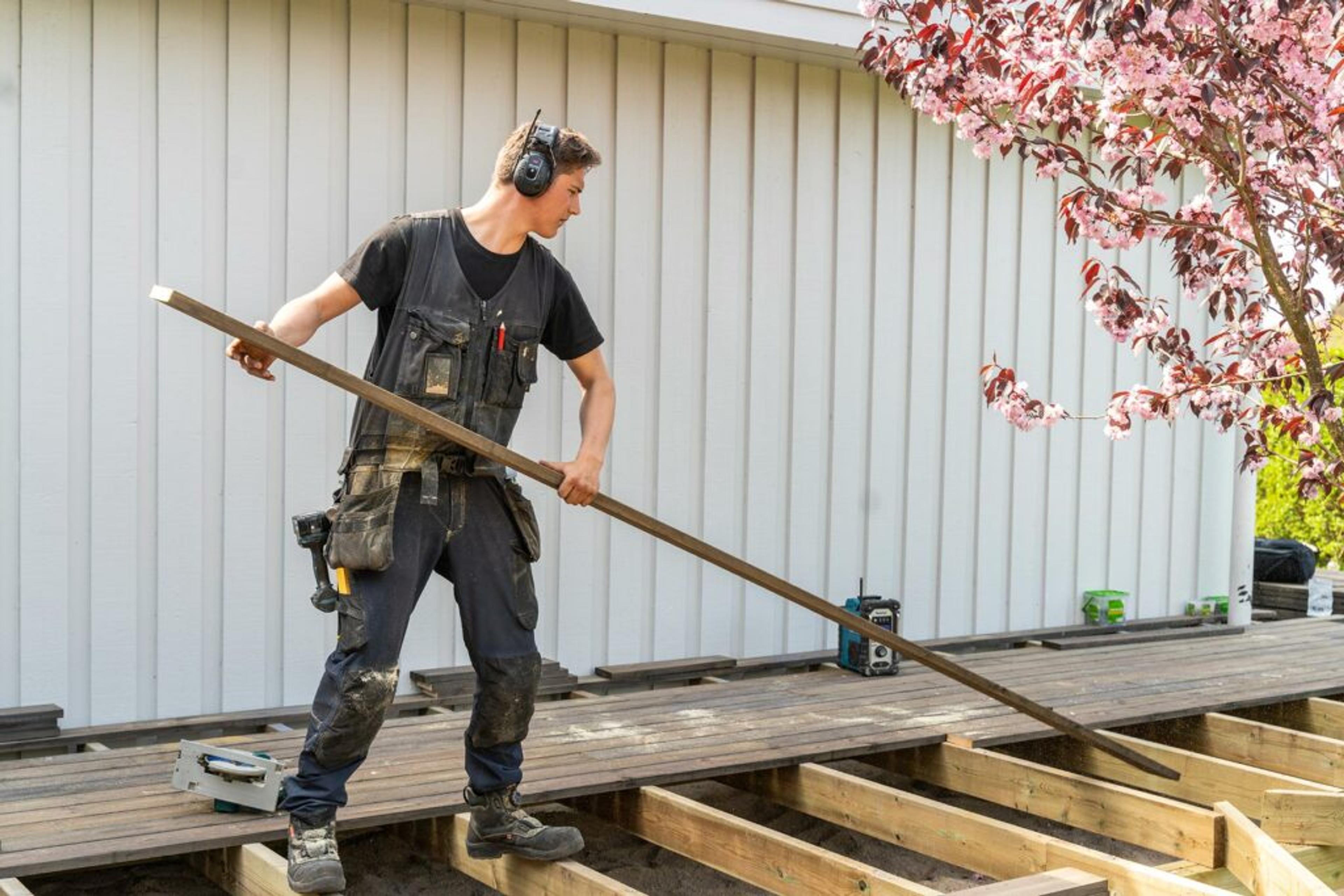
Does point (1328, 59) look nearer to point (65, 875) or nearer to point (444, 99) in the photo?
point (444, 99)

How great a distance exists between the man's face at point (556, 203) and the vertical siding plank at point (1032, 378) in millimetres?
3647

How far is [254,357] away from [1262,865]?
7.98 ft

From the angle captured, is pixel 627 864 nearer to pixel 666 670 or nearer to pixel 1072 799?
pixel 1072 799

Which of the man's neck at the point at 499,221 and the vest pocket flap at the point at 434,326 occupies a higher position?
the man's neck at the point at 499,221

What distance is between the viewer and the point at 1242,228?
3695mm

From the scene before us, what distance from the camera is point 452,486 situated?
10.6 ft

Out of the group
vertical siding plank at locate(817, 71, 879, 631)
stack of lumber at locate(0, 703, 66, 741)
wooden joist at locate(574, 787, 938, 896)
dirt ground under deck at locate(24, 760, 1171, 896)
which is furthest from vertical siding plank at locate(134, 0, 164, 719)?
vertical siding plank at locate(817, 71, 879, 631)

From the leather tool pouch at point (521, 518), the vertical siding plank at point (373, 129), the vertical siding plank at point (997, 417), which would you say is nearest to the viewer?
the leather tool pouch at point (521, 518)

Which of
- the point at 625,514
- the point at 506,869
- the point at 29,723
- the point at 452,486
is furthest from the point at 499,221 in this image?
the point at 29,723

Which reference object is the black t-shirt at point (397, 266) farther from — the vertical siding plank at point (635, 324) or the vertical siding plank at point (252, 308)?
the vertical siding plank at point (635, 324)

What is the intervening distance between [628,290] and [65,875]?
272 cm

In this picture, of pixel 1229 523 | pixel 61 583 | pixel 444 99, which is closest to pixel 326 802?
pixel 61 583

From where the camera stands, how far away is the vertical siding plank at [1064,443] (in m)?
6.66

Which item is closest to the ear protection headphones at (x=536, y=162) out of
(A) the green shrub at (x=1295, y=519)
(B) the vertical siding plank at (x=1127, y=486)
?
(B) the vertical siding plank at (x=1127, y=486)
